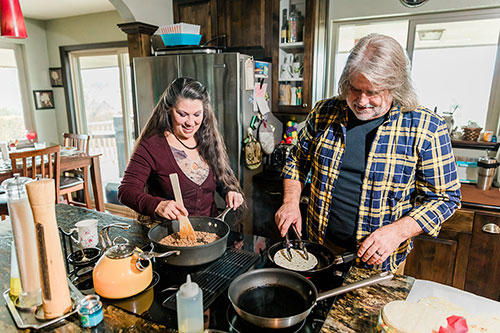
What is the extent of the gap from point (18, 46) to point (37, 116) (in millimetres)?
982

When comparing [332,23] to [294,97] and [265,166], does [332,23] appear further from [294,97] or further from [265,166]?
[265,166]

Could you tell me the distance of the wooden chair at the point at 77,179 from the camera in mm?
3795

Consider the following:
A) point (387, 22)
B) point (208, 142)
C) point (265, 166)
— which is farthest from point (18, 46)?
point (387, 22)

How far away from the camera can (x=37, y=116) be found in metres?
4.92

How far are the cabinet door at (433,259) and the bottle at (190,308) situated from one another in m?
1.89

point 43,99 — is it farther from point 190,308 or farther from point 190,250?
point 190,308

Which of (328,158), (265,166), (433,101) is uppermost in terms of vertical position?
(433,101)

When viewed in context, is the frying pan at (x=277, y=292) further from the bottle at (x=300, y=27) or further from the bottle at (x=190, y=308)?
the bottle at (x=300, y=27)

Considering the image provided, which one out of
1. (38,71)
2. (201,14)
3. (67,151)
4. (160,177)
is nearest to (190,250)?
(160,177)

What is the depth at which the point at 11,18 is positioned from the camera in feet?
5.15

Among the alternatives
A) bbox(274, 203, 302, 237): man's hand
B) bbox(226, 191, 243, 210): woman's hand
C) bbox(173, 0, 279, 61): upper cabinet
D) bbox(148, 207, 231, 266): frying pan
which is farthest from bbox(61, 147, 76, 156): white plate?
bbox(274, 203, 302, 237): man's hand

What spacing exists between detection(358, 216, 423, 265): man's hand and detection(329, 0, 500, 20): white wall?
6.38ft

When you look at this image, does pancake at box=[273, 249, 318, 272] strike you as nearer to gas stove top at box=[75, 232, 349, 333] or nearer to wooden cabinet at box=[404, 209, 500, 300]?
gas stove top at box=[75, 232, 349, 333]

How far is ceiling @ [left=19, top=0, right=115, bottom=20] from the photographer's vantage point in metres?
3.84
